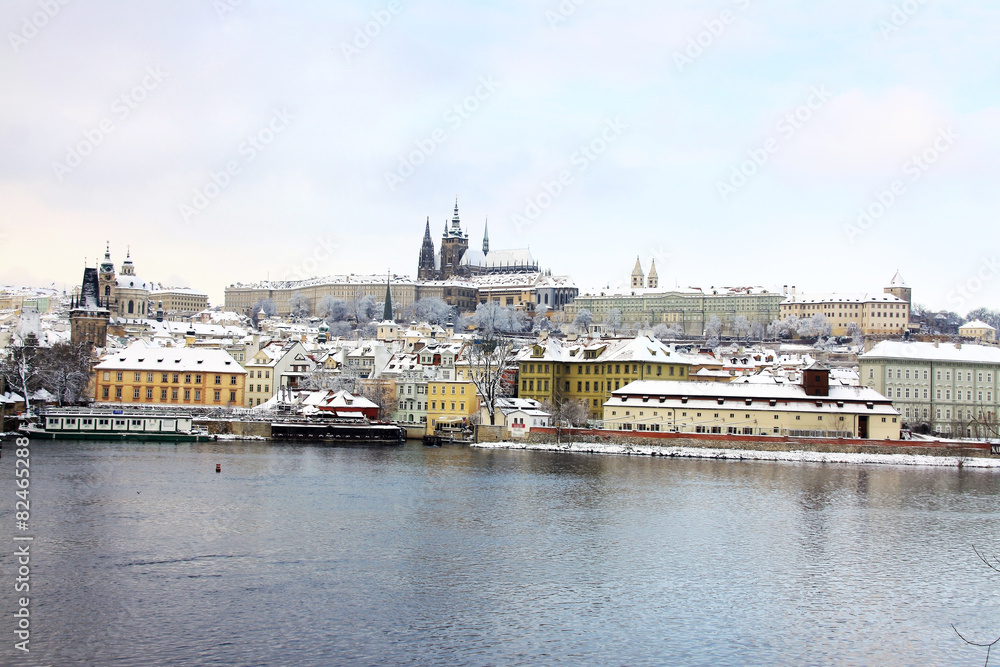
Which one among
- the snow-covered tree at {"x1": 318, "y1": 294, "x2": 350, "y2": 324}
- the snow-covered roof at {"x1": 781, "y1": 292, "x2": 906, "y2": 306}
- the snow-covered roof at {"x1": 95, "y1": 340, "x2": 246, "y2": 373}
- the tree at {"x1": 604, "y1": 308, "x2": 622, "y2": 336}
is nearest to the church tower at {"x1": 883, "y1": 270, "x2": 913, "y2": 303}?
the snow-covered roof at {"x1": 781, "y1": 292, "x2": 906, "y2": 306}

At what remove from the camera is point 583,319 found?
170500mm

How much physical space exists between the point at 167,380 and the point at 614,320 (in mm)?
111224

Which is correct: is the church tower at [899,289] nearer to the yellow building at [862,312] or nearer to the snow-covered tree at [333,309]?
the yellow building at [862,312]

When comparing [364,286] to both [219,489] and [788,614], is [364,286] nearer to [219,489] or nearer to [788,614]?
[219,489]

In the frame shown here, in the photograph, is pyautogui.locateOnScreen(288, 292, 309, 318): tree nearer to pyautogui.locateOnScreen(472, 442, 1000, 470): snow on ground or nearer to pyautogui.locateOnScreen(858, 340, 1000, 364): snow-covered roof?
pyautogui.locateOnScreen(858, 340, 1000, 364): snow-covered roof

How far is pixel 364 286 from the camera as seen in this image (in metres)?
195

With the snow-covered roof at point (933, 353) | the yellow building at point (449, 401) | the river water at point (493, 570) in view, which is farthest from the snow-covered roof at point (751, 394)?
the river water at point (493, 570)

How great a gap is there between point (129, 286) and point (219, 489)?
142 metres

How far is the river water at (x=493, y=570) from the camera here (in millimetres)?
18156

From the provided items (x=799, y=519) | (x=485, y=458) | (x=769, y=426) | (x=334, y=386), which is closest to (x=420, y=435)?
(x=334, y=386)

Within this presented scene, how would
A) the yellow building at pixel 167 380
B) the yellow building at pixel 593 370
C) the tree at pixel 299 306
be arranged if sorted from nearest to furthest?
the yellow building at pixel 593 370, the yellow building at pixel 167 380, the tree at pixel 299 306

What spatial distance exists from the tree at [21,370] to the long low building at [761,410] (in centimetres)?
3312

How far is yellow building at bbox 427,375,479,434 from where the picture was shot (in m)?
62.2

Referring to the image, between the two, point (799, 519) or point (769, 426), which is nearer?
point (799, 519)
